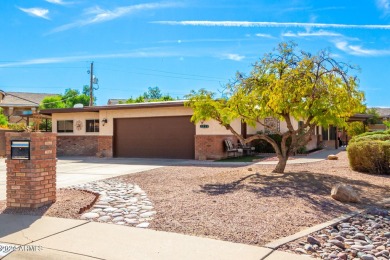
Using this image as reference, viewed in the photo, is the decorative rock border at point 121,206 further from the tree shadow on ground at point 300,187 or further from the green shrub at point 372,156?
the green shrub at point 372,156

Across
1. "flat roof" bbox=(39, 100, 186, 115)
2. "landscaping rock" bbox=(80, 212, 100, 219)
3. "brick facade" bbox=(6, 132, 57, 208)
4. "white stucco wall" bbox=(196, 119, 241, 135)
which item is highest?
"flat roof" bbox=(39, 100, 186, 115)

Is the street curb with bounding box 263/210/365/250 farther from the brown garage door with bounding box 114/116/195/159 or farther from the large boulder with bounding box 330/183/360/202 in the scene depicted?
the brown garage door with bounding box 114/116/195/159

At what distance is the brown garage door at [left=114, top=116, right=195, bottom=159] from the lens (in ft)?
62.5

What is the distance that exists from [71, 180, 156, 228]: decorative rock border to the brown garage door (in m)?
9.97

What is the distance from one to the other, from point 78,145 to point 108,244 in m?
19.7

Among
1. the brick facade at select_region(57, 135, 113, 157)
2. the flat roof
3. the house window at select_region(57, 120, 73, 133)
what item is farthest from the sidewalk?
the house window at select_region(57, 120, 73, 133)

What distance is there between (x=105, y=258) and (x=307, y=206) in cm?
399

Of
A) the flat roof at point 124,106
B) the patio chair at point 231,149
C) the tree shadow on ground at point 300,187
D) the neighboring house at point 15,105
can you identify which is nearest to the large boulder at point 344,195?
the tree shadow on ground at point 300,187

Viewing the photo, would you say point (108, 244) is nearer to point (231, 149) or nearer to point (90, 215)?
point (90, 215)

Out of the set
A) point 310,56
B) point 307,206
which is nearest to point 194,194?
point 307,206

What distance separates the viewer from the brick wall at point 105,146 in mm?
21203

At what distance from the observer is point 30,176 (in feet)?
22.1

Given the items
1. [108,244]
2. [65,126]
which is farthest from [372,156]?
[65,126]

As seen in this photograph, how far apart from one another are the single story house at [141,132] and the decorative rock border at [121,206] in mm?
9648
